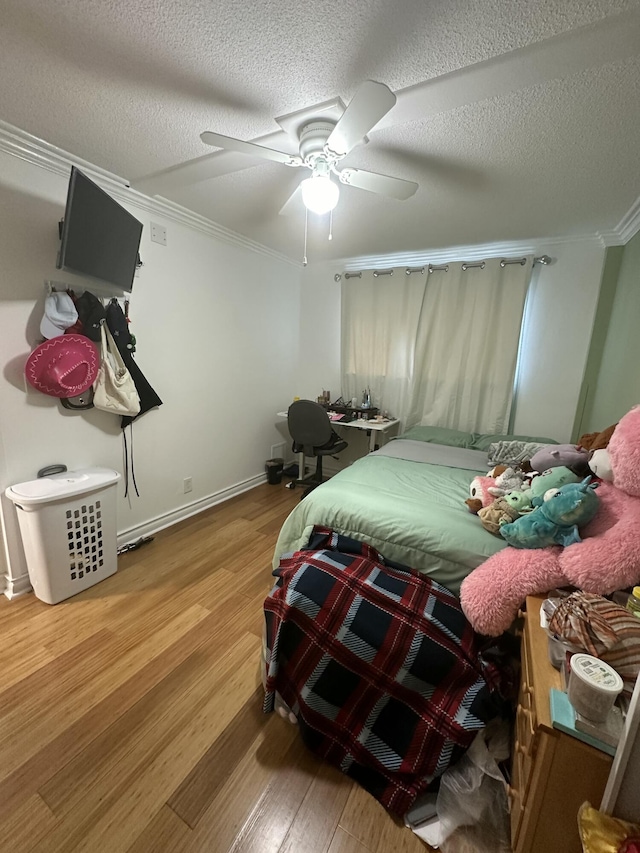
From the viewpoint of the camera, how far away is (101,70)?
1.23 metres

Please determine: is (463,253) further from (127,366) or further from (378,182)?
(127,366)

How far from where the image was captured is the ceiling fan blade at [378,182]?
4.97ft

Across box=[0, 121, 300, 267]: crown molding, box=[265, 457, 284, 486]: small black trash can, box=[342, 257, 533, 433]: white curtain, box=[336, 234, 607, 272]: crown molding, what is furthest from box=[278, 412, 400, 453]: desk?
box=[0, 121, 300, 267]: crown molding

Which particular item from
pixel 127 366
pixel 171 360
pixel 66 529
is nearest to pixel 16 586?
pixel 66 529

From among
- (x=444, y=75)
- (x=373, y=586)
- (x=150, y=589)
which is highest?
(x=444, y=75)

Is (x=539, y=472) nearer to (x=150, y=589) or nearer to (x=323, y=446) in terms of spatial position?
(x=323, y=446)

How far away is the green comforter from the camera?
1.41 m

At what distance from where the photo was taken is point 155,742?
1.22m

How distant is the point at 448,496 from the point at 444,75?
1730 mm

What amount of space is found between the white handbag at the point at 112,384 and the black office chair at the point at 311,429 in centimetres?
132

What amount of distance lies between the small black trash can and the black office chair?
500mm

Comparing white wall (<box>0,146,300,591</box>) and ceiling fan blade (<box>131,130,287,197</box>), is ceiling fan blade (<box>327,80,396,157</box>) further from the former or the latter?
white wall (<box>0,146,300,591</box>)

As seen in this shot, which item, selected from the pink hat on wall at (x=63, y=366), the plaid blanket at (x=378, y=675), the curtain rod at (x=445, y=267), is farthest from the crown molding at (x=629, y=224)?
the pink hat on wall at (x=63, y=366)

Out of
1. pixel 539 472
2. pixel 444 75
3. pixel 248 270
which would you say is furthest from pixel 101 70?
pixel 539 472
